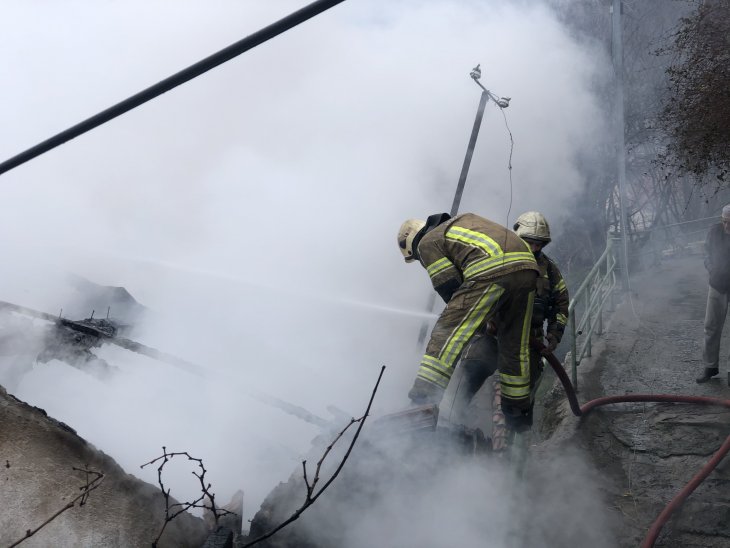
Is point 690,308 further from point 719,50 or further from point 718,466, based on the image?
point 718,466

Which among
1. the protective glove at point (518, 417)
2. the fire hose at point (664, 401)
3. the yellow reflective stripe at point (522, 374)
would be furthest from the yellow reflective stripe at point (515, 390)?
the fire hose at point (664, 401)

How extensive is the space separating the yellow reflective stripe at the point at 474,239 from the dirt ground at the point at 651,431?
5.40 ft

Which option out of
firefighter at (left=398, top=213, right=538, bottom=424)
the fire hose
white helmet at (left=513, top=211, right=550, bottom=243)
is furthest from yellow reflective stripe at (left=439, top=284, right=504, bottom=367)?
white helmet at (left=513, top=211, right=550, bottom=243)

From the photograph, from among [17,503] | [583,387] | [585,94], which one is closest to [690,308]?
[583,387]

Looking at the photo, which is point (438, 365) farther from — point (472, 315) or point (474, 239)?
point (474, 239)

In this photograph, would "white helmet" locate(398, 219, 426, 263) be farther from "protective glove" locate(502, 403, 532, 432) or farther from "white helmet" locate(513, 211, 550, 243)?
"protective glove" locate(502, 403, 532, 432)

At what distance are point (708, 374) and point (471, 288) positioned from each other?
8.17 ft

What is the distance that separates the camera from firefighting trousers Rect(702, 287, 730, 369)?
14.9 feet

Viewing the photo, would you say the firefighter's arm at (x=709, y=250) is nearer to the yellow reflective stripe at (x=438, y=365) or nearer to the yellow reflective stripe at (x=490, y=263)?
the yellow reflective stripe at (x=490, y=263)

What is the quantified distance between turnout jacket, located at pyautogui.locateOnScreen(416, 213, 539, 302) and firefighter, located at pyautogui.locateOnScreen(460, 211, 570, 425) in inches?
33.0

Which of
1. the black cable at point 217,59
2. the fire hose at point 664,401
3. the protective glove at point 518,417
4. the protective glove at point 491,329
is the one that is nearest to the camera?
the black cable at point 217,59

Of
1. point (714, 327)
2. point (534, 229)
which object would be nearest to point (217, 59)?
point (534, 229)

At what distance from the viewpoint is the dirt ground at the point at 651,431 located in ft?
10.6

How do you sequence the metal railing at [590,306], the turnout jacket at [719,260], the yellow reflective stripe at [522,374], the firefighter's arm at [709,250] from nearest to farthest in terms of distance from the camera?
the yellow reflective stripe at [522,374] → the turnout jacket at [719,260] → the firefighter's arm at [709,250] → the metal railing at [590,306]
